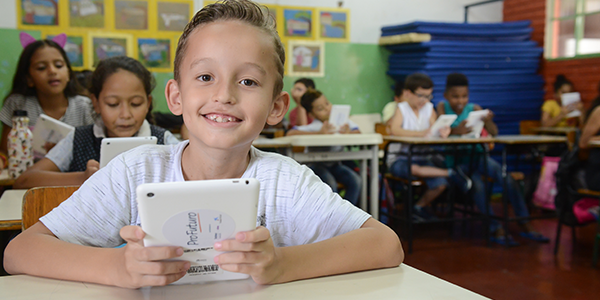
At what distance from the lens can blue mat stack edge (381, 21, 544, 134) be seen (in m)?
5.90

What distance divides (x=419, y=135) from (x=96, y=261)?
3.76 meters

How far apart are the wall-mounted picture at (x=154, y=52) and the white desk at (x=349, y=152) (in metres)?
2.00

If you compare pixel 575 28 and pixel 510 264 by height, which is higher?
pixel 575 28

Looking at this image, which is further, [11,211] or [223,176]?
[11,211]

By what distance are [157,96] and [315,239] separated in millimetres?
4499

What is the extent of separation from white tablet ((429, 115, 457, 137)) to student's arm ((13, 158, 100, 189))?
2800 mm

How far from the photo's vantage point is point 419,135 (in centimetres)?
429

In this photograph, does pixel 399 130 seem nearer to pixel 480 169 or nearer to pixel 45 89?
pixel 480 169

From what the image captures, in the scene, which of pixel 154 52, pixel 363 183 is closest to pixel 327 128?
pixel 363 183

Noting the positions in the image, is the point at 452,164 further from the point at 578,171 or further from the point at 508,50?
the point at 508,50

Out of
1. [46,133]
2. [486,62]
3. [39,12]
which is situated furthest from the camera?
[486,62]

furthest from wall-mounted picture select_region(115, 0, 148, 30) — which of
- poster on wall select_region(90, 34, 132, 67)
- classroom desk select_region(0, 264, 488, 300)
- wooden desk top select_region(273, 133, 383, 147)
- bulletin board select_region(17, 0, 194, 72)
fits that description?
classroom desk select_region(0, 264, 488, 300)

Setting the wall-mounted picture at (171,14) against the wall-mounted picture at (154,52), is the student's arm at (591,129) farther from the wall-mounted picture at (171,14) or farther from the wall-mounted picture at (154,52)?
the wall-mounted picture at (154,52)

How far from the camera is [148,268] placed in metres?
0.71
